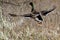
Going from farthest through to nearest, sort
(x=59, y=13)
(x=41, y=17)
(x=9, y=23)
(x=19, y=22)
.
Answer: (x=59, y=13), (x=41, y=17), (x=19, y=22), (x=9, y=23)

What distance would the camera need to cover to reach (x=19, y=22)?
18.6 feet

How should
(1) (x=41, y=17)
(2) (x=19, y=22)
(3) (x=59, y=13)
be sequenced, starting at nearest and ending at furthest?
(2) (x=19, y=22), (1) (x=41, y=17), (3) (x=59, y=13)

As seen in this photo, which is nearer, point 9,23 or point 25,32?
point 25,32

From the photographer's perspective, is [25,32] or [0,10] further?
[0,10]

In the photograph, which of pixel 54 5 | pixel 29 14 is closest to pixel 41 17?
pixel 29 14

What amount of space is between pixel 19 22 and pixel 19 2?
5.13 ft

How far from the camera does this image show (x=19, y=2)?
712cm

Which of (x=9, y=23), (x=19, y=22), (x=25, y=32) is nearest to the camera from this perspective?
(x=25, y=32)

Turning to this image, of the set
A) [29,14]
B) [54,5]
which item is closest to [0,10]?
[29,14]

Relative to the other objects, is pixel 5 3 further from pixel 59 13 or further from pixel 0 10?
pixel 59 13

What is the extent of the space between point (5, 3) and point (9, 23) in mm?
1651

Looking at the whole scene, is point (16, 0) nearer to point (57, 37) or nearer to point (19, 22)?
point (19, 22)

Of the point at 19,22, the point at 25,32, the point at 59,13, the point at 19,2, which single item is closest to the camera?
the point at 25,32

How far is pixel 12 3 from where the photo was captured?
6992 millimetres
